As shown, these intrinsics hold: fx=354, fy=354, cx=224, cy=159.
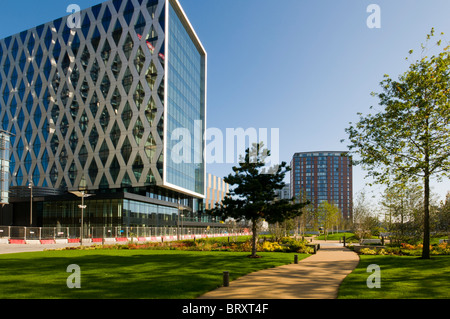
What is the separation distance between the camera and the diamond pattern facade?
69875mm

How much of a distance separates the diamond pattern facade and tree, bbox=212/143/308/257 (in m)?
42.9

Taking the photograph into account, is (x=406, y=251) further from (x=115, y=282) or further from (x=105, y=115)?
(x=105, y=115)

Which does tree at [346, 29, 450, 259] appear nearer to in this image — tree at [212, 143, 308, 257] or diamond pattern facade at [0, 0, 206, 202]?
tree at [212, 143, 308, 257]

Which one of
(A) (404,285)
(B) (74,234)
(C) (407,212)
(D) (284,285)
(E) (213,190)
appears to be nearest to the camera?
(A) (404,285)

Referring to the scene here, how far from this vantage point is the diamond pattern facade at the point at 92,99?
69875mm

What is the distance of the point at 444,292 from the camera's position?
1126cm

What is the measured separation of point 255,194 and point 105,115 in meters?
56.9

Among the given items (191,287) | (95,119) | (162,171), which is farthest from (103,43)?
(191,287)

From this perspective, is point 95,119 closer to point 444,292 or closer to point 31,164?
point 31,164

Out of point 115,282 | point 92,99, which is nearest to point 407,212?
point 115,282

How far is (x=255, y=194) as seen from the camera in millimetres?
25531

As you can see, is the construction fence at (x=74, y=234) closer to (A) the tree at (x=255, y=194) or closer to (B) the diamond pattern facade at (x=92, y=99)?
(B) the diamond pattern facade at (x=92, y=99)

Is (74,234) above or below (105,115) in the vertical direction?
below

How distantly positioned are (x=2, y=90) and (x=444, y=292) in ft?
336
